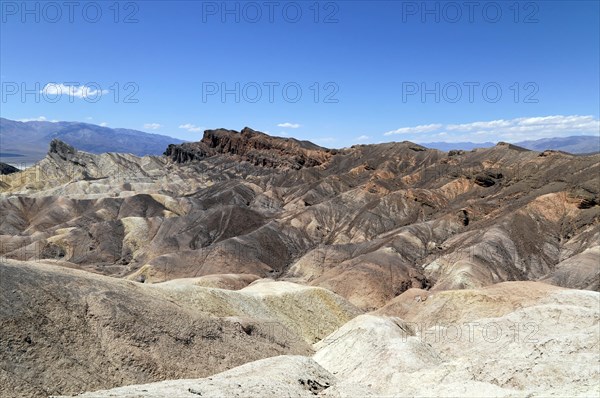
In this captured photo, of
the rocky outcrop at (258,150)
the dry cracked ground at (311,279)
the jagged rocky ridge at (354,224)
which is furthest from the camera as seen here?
the rocky outcrop at (258,150)

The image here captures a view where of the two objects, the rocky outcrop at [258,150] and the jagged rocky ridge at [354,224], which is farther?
the rocky outcrop at [258,150]

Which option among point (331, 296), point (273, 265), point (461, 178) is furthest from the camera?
point (461, 178)

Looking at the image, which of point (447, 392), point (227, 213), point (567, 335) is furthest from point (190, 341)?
point (227, 213)

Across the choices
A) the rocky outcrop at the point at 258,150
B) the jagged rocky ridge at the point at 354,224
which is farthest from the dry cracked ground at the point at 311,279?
the rocky outcrop at the point at 258,150

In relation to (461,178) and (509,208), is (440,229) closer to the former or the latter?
(509,208)

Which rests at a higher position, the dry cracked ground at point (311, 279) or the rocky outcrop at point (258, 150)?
the rocky outcrop at point (258, 150)

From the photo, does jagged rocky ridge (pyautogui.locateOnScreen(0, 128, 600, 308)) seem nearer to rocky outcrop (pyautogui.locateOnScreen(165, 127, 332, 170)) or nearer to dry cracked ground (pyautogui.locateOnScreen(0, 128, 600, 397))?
dry cracked ground (pyautogui.locateOnScreen(0, 128, 600, 397))

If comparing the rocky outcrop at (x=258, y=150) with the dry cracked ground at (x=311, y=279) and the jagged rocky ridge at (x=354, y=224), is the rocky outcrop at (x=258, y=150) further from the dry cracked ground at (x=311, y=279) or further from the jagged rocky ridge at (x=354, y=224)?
the jagged rocky ridge at (x=354, y=224)

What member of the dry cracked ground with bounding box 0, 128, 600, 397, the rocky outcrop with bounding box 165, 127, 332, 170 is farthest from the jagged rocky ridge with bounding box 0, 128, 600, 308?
the rocky outcrop with bounding box 165, 127, 332, 170
